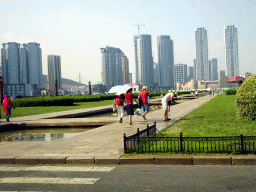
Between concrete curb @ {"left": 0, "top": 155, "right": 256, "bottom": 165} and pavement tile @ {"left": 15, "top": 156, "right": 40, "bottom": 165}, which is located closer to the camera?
concrete curb @ {"left": 0, "top": 155, "right": 256, "bottom": 165}

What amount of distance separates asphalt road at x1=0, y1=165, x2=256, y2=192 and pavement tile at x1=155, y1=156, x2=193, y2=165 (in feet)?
0.54

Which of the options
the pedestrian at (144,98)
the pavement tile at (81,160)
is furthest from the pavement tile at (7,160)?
the pedestrian at (144,98)

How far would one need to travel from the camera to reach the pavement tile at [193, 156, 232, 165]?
6.53 metres

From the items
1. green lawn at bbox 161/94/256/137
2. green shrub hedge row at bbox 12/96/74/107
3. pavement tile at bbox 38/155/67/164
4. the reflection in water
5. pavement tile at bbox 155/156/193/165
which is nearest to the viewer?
pavement tile at bbox 155/156/193/165

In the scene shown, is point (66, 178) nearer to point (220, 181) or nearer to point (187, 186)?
point (187, 186)

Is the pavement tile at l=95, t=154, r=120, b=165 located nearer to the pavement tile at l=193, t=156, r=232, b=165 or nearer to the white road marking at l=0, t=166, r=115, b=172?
the white road marking at l=0, t=166, r=115, b=172

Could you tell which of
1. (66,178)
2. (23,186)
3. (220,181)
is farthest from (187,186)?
(23,186)

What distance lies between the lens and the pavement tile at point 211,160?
257 inches

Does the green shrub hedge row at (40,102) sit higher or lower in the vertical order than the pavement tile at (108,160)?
higher

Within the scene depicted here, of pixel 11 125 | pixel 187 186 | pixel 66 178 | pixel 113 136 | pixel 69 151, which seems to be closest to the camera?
pixel 187 186

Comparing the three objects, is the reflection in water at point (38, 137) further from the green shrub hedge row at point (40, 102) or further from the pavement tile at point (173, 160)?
the green shrub hedge row at point (40, 102)

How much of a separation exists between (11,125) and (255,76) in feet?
40.8

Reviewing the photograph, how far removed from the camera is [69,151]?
8.06m

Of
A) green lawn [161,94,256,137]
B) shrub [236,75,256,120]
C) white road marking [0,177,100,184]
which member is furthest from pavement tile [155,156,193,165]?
shrub [236,75,256,120]
